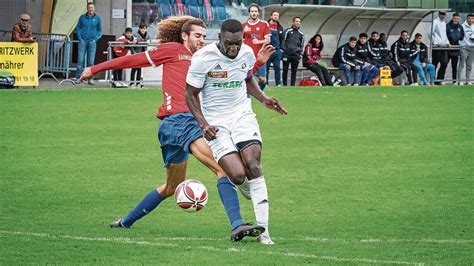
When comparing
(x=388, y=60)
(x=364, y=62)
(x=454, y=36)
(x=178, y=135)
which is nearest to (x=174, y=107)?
(x=178, y=135)

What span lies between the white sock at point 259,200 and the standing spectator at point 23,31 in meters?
20.4

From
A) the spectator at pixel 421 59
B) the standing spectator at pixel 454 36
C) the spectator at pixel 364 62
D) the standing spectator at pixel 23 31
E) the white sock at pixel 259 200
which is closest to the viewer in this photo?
the white sock at pixel 259 200

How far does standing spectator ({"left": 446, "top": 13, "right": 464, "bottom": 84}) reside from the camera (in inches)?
1479

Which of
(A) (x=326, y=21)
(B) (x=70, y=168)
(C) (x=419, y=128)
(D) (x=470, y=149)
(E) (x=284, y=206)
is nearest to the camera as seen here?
(E) (x=284, y=206)

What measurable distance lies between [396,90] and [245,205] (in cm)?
2025

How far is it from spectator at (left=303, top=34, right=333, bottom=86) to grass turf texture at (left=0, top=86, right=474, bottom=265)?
8300mm

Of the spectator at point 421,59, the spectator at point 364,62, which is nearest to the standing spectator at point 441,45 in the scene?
the spectator at point 421,59

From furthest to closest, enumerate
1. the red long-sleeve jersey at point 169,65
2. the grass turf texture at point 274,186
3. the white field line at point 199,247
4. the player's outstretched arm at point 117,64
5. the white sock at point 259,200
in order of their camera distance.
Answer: the red long-sleeve jersey at point 169,65, the player's outstretched arm at point 117,64, the white sock at point 259,200, the grass turf texture at point 274,186, the white field line at point 199,247

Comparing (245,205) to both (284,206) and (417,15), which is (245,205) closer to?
(284,206)

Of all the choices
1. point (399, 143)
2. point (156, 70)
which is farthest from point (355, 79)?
point (399, 143)

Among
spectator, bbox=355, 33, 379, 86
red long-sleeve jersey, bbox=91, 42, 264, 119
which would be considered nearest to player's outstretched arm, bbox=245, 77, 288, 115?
red long-sleeve jersey, bbox=91, 42, 264, 119

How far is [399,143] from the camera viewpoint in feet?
62.8

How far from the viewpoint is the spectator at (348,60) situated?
35.8m

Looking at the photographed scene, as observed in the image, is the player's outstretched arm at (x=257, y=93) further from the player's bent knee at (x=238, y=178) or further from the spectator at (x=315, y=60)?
the spectator at (x=315, y=60)
